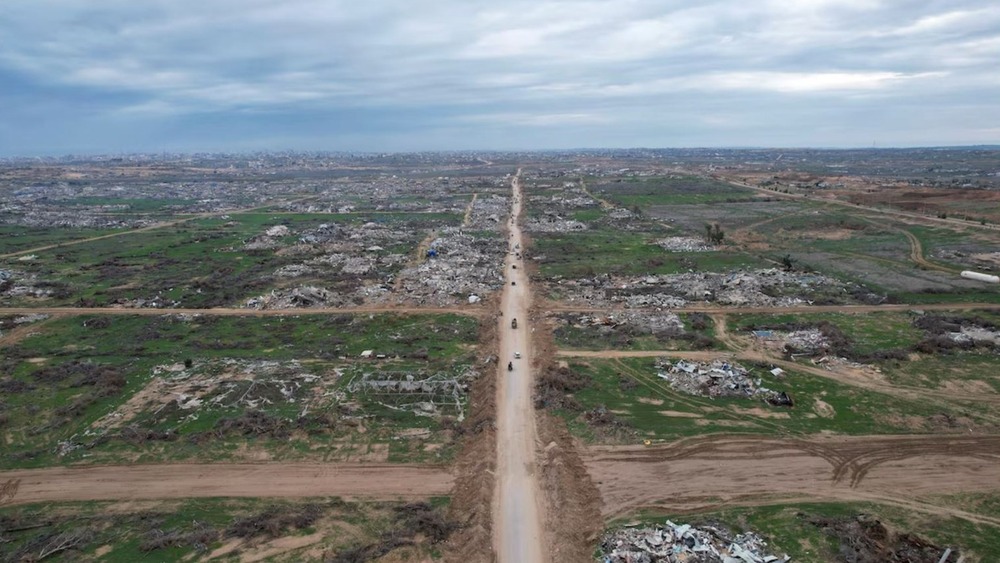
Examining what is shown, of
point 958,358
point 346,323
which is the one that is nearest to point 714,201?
point 958,358

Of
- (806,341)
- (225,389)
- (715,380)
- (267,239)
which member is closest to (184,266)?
(267,239)

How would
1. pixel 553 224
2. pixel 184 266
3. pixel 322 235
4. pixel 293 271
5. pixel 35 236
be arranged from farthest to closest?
1. pixel 553 224
2. pixel 322 235
3. pixel 35 236
4. pixel 184 266
5. pixel 293 271

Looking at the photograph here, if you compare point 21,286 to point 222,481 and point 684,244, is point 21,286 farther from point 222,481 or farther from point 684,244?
point 684,244

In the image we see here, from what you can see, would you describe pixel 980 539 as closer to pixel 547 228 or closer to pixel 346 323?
pixel 346 323

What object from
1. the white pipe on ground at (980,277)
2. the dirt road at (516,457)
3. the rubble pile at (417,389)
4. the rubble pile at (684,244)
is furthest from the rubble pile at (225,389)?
the white pipe on ground at (980,277)

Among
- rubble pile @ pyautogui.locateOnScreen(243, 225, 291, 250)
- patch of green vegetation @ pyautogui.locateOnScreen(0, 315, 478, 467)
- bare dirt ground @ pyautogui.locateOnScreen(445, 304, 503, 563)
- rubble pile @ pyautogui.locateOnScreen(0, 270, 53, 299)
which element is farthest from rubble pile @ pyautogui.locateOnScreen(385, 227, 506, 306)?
rubble pile @ pyautogui.locateOnScreen(0, 270, 53, 299)

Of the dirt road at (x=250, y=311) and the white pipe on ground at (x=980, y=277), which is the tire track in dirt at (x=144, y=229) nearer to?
the dirt road at (x=250, y=311)

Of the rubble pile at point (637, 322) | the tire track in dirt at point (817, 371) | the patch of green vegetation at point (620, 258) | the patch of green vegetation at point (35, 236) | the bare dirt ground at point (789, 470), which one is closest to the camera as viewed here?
the bare dirt ground at point (789, 470)
